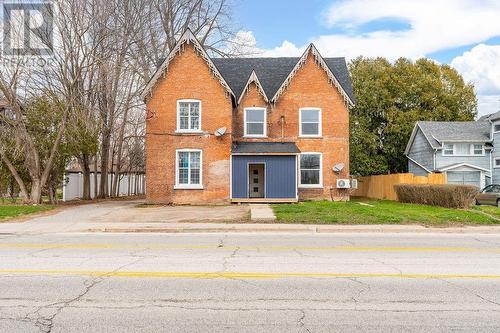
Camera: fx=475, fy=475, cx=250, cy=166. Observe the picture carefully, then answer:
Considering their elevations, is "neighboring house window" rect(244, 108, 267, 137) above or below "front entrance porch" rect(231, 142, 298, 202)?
above

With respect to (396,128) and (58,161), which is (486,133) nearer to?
(396,128)

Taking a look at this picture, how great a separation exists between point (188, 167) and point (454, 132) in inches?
1034

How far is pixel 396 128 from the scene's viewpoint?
47500 millimetres

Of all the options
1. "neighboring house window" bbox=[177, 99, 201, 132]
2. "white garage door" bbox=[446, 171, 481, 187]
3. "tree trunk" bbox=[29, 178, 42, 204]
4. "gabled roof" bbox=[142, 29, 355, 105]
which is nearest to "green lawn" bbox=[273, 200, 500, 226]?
"neighboring house window" bbox=[177, 99, 201, 132]

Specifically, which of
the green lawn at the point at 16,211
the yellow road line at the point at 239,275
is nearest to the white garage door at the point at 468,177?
the green lawn at the point at 16,211

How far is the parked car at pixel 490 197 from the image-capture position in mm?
28464

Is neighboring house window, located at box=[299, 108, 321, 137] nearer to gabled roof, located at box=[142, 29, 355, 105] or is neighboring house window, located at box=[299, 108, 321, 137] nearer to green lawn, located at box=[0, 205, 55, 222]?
gabled roof, located at box=[142, 29, 355, 105]

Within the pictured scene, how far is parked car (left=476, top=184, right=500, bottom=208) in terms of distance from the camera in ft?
93.4

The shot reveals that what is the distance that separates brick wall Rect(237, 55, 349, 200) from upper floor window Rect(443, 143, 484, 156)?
1582cm

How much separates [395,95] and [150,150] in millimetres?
30520

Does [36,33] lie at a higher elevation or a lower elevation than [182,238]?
higher

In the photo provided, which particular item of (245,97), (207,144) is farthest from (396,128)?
(207,144)

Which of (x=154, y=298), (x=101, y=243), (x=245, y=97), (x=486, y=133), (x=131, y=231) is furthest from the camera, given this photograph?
(x=486, y=133)

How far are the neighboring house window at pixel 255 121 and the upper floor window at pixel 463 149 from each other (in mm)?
19428
